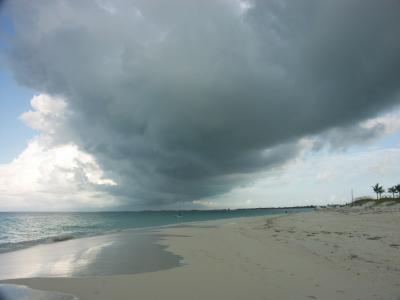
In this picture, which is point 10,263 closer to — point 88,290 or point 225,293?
point 88,290

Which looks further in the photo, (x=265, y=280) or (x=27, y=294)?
(x=265, y=280)

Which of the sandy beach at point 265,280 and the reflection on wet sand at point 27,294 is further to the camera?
the reflection on wet sand at point 27,294

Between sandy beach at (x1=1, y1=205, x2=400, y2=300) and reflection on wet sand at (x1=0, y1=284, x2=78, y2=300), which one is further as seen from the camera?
reflection on wet sand at (x1=0, y1=284, x2=78, y2=300)

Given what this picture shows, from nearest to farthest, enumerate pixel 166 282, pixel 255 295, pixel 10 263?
pixel 255 295 → pixel 166 282 → pixel 10 263

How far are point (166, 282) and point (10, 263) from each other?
10997 mm

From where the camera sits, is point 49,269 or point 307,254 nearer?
point 49,269

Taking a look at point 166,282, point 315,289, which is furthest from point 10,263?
point 315,289

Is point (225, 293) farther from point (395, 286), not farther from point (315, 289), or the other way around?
point (395, 286)

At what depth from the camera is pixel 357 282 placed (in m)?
8.64

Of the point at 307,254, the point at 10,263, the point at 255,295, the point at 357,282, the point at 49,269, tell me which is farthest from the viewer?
the point at 10,263

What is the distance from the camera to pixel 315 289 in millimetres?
8203

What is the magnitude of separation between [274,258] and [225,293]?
19.4ft

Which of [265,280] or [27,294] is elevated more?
[265,280]

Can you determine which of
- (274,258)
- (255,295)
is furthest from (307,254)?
(255,295)
